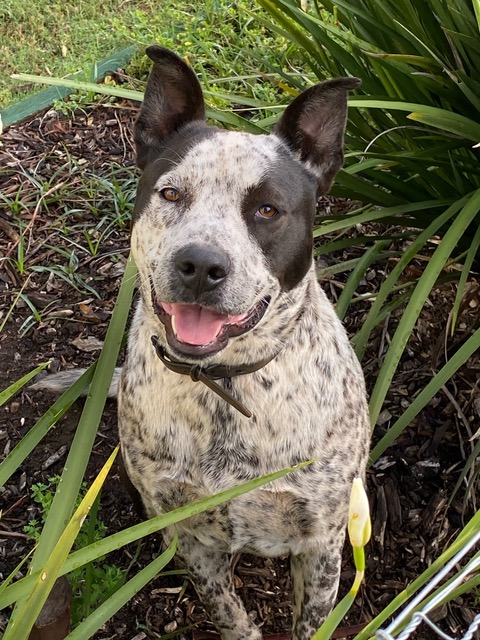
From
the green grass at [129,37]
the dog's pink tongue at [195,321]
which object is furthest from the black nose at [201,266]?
the green grass at [129,37]

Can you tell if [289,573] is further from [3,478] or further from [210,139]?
[210,139]

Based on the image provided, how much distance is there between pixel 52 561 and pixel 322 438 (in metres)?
1.13

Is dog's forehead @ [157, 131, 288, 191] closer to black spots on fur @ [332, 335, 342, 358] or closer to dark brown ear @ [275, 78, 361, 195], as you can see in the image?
dark brown ear @ [275, 78, 361, 195]

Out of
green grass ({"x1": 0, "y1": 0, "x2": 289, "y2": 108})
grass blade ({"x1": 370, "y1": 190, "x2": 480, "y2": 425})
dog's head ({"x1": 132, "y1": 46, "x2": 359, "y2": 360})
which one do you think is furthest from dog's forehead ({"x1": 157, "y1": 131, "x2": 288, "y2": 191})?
green grass ({"x1": 0, "y1": 0, "x2": 289, "y2": 108})

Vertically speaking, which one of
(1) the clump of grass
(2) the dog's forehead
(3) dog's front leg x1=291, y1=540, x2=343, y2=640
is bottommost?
(1) the clump of grass

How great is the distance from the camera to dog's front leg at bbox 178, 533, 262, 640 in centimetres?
286

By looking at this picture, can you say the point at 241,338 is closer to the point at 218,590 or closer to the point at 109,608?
the point at 109,608

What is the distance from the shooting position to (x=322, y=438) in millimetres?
2492

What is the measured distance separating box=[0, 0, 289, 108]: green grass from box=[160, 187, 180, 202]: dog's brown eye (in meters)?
2.26

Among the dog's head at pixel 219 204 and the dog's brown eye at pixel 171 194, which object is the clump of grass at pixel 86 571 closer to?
the dog's head at pixel 219 204

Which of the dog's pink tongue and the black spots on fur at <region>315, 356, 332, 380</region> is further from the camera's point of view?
the black spots on fur at <region>315, 356, 332, 380</region>

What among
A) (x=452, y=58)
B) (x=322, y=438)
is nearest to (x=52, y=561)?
(x=322, y=438)

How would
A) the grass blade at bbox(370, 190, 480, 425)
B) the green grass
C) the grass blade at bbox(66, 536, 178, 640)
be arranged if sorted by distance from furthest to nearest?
the green grass
the grass blade at bbox(370, 190, 480, 425)
the grass blade at bbox(66, 536, 178, 640)

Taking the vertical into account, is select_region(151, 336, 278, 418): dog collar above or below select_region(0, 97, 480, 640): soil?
above
